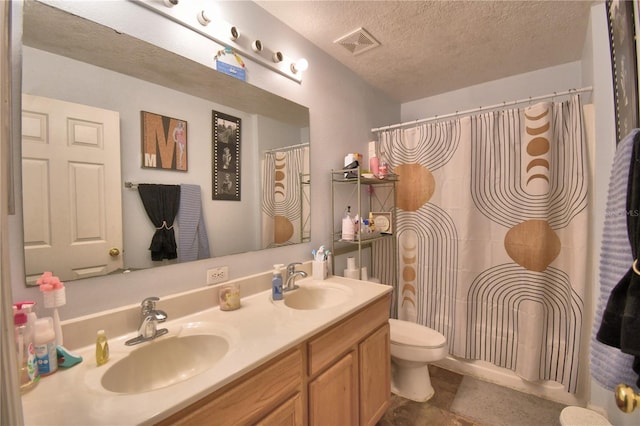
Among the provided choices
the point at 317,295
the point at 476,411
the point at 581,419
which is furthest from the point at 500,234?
the point at 317,295

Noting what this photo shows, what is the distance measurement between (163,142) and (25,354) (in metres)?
0.79

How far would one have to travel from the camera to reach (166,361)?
3.20ft

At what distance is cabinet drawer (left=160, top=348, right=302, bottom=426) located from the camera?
2.31ft

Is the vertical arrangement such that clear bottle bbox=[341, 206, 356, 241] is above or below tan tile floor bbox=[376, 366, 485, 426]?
above

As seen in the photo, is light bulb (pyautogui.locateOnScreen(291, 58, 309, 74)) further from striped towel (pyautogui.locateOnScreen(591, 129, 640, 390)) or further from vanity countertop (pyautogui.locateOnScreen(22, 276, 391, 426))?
striped towel (pyautogui.locateOnScreen(591, 129, 640, 390))

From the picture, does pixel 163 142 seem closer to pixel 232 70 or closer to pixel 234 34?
pixel 232 70

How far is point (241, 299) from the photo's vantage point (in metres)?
1.35

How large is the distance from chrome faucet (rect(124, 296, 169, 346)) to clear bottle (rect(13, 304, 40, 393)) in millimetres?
235

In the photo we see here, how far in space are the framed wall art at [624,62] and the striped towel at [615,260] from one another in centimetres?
16

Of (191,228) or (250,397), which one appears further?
(191,228)

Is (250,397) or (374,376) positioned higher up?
(250,397)

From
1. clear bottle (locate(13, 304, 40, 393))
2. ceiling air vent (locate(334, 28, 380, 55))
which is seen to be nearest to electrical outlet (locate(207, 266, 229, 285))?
clear bottle (locate(13, 304, 40, 393))

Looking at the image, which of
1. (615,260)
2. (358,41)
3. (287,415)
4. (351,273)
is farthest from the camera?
(351,273)

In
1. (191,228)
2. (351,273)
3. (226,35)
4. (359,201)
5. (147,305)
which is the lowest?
(351,273)
